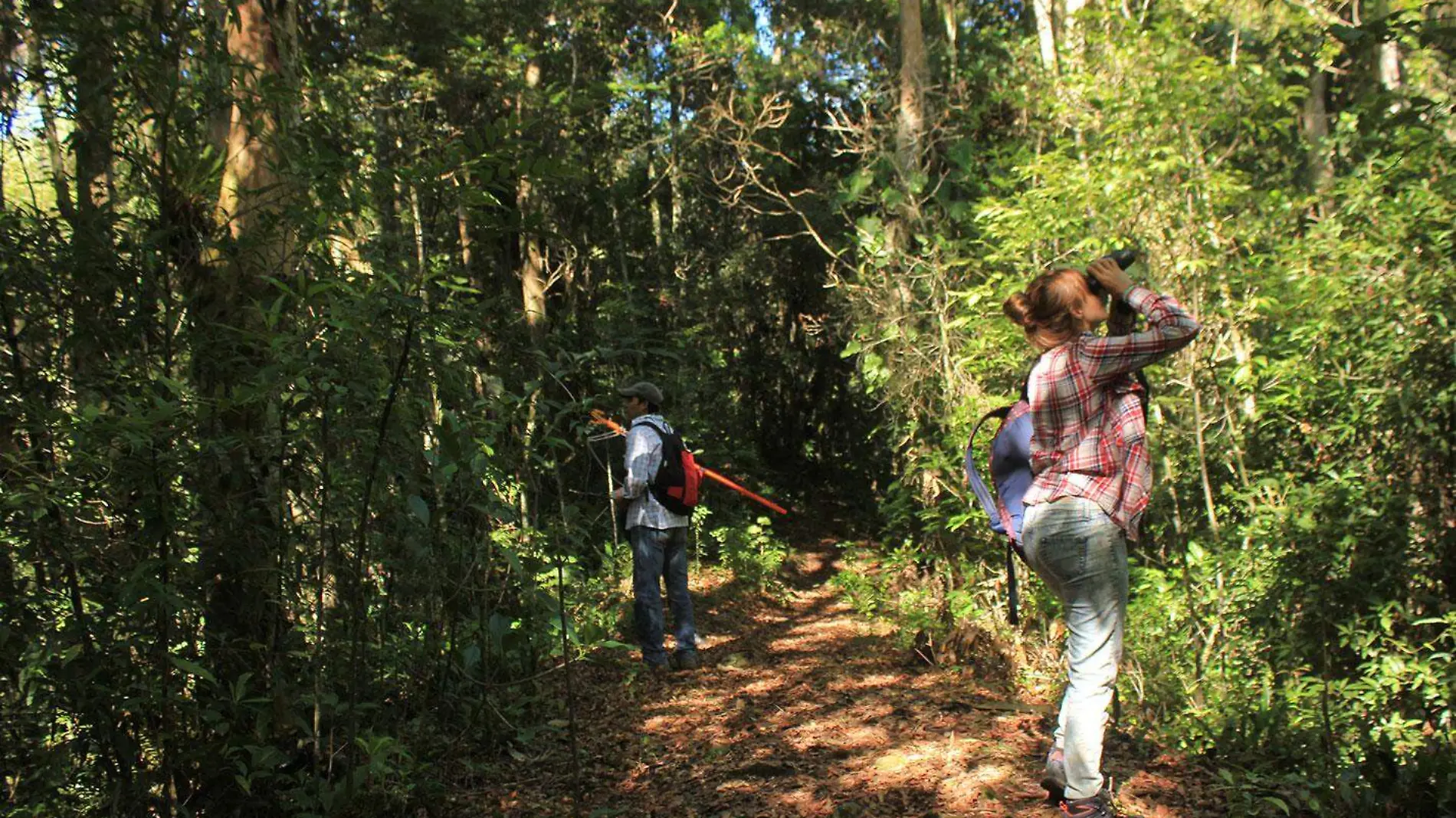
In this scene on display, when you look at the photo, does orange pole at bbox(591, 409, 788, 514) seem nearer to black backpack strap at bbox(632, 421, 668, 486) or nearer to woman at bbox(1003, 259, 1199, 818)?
black backpack strap at bbox(632, 421, 668, 486)

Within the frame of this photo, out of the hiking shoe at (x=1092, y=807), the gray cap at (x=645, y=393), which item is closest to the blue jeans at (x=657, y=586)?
the gray cap at (x=645, y=393)

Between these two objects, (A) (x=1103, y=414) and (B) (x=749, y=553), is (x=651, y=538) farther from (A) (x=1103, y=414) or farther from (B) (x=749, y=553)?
(B) (x=749, y=553)

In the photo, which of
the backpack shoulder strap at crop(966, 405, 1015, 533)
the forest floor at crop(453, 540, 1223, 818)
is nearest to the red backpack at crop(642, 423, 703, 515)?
the forest floor at crop(453, 540, 1223, 818)

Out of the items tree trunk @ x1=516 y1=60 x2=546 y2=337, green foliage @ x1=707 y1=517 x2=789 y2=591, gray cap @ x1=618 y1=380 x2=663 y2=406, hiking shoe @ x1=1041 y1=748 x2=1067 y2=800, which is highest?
tree trunk @ x1=516 y1=60 x2=546 y2=337

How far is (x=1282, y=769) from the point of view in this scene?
Answer: 4.17m

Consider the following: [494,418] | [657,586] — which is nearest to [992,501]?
[494,418]

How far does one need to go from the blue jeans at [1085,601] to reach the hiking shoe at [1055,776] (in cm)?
26

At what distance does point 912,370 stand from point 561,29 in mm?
8567

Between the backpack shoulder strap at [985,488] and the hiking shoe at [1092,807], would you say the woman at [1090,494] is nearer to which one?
the hiking shoe at [1092,807]

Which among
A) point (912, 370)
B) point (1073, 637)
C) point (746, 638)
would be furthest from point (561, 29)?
point (1073, 637)

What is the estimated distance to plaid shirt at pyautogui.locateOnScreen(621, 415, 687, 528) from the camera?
6543mm

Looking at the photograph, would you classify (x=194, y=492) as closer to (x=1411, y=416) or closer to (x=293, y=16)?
(x=293, y=16)

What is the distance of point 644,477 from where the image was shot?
21.5ft

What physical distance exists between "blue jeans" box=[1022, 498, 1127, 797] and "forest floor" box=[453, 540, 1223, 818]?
1.83ft
